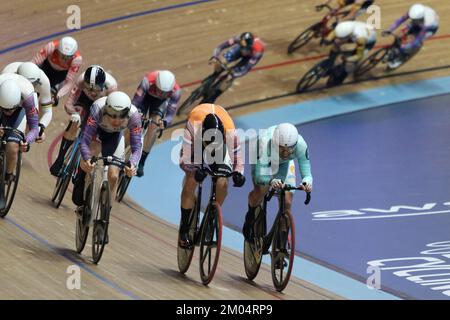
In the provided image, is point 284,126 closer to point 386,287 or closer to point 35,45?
point 386,287

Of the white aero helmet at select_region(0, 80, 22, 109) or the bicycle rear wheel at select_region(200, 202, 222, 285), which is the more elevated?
the white aero helmet at select_region(0, 80, 22, 109)

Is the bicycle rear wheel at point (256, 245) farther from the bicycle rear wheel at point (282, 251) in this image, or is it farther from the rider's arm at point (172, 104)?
the rider's arm at point (172, 104)

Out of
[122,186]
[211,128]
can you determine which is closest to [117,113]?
[211,128]

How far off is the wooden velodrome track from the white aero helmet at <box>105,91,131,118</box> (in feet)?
3.31

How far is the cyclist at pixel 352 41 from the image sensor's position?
46.0ft

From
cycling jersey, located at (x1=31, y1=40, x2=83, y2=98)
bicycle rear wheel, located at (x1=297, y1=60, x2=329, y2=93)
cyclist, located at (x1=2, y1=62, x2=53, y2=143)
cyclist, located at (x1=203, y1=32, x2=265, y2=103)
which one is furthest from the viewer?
bicycle rear wheel, located at (x1=297, y1=60, x2=329, y2=93)

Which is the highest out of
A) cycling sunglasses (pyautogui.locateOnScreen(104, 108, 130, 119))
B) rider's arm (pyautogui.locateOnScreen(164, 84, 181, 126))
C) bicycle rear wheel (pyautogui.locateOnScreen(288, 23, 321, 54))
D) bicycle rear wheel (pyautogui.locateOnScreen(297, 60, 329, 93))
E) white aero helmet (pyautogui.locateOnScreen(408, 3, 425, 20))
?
white aero helmet (pyautogui.locateOnScreen(408, 3, 425, 20))

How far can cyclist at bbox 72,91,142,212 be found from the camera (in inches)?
Result: 312

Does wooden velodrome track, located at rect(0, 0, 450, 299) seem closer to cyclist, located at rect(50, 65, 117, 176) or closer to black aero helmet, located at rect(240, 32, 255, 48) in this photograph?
cyclist, located at rect(50, 65, 117, 176)

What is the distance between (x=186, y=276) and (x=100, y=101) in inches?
52.3

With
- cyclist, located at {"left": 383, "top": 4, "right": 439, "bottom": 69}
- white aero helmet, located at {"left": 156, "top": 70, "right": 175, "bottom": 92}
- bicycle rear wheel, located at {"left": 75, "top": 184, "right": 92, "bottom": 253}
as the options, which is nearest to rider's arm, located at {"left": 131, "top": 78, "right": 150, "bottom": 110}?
white aero helmet, located at {"left": 156, "top": 70, "right": 175, "bottom": 92}

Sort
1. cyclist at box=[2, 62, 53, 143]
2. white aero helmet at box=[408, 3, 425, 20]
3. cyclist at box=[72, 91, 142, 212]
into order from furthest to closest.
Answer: white aero helmet at box=[408, 3, 425, 20] < cyclist at box=[2, 62, 53, 143] < cyclist at box=[72, 91, 142, 212]
